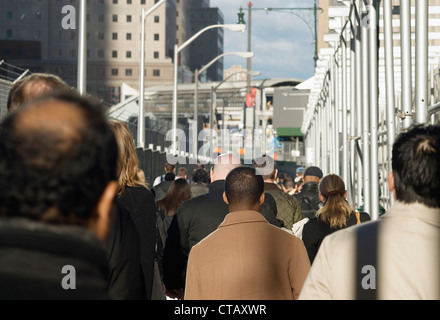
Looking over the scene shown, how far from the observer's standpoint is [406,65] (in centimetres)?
771

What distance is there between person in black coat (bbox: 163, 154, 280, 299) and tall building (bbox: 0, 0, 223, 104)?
130479mm

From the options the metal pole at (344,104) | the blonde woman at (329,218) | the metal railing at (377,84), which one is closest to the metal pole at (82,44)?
the metal railing at (377,84)

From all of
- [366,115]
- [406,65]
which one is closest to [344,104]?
[366,115]

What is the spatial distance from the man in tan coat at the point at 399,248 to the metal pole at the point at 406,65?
423cm

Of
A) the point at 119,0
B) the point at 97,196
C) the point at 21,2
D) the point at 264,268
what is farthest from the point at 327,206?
the point at 119,0

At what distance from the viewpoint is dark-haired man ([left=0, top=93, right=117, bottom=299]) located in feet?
5.80

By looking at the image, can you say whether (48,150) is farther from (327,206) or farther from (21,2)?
(21,2)

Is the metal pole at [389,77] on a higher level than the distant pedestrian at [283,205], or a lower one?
higher

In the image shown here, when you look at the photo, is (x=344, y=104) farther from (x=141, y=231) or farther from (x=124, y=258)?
(x=124, y=258)

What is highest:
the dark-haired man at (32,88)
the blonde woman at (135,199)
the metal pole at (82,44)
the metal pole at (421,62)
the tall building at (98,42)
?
the tall building at (98,42)

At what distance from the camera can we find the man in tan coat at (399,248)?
304 centimetres

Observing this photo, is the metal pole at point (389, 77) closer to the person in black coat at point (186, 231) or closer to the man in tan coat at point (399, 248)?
the person in black coat at point (186, 231)

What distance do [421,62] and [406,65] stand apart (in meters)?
0.93

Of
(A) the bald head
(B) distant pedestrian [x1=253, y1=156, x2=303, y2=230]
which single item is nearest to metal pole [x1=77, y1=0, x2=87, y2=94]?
(B) distant pedestrian [x1=253, y1=156, x2=303, y2=230]
